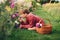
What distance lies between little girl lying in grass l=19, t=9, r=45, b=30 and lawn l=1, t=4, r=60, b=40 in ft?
0.12

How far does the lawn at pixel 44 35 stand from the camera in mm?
1900

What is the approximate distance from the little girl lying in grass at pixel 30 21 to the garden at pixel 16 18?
0.03 meters

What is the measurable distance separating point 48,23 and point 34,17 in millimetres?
139

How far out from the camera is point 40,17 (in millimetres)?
1949

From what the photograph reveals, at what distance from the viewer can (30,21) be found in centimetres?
195

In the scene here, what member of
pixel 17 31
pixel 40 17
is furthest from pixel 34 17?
pixel 17 31

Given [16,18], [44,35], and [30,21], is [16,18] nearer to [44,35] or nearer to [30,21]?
[30,21]

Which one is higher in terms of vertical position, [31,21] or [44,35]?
[31,21]

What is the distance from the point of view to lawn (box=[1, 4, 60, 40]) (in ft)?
6.23

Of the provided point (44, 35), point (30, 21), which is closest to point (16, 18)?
point (30, 21)

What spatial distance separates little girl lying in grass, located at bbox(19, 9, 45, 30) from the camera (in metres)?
1.94

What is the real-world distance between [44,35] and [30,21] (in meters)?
0.18

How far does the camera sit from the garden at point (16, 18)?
1.90m

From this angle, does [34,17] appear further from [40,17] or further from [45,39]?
[45,39]
